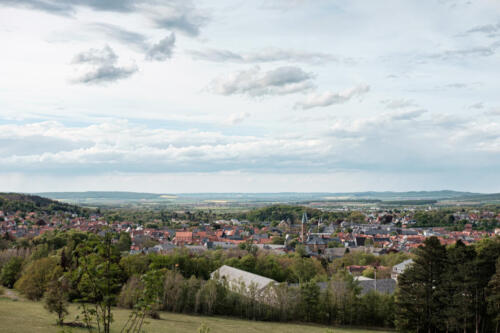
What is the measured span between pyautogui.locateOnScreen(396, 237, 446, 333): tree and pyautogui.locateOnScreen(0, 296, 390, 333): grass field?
496cm

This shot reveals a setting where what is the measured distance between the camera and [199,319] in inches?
1451

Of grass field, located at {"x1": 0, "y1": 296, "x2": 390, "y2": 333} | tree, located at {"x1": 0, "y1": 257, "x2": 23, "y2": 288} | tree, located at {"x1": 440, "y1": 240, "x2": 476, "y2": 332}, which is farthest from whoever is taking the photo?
tree, located at {"x1": 0, "y1": 257, "x2": 23, "y2": 288}

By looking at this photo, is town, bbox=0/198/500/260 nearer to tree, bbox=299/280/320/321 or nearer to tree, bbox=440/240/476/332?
tree, bbox=299/280/320/321

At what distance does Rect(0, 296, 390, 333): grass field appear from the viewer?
26562 mm

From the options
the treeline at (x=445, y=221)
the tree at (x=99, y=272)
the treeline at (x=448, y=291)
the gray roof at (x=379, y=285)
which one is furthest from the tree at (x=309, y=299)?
the treeline at (x=445, y=221)

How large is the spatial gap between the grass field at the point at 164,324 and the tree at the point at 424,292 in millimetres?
4963

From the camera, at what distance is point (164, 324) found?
104 ft

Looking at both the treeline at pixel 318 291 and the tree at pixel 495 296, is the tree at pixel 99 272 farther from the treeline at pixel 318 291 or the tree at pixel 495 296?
the tree at pixel 495 296

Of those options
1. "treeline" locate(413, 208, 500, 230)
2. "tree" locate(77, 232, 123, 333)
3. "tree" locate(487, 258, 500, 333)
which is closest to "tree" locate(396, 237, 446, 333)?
"tree" locate(487, 258, 500, 333)

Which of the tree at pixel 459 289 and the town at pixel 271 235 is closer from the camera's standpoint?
the tree at pixel 459 289

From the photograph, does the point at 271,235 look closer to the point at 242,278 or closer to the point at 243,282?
the point at 242,278

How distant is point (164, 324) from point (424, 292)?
721 inches

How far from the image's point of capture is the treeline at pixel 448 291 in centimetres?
3091

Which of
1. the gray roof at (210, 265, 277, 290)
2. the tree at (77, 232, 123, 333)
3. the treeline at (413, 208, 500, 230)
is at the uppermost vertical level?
the tree at (77, 232, 123, 333)
